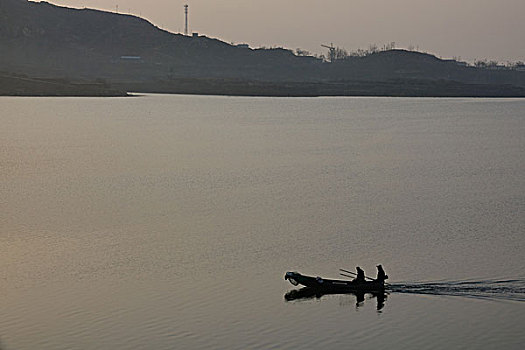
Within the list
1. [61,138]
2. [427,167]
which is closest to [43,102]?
[61,138]

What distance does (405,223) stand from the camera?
34906mm

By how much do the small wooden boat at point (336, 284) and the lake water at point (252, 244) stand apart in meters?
0.27

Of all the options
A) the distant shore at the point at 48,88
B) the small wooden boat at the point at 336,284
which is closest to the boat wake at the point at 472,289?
the small wooden boat at the point at 336,284

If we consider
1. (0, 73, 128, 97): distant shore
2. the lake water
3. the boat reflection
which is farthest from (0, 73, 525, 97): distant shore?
the boat reflection

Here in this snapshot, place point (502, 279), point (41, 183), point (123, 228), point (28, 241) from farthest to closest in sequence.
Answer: point (41, 183) → point (123, 228) → point (28, 241) → point (502, 279)

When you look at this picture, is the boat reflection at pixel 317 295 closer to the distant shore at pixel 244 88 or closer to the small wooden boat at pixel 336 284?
the small wooden boat at pixel 336 284

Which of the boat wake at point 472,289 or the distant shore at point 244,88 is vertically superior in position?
the boat wake at point 472,289

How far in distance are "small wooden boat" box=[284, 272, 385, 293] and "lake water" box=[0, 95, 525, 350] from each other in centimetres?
27

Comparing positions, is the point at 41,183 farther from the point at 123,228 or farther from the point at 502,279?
the point at 502,279

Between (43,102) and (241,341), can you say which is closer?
(241,341)

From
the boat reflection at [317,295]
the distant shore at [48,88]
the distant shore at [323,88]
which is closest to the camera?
the boat reflection at [317,295]

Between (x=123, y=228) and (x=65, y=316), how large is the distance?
1073 cm

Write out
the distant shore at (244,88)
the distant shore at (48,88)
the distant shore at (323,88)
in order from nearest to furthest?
the distant shore at (48,88) < the distant shore at (244,88) < the distant shore at (323,88)

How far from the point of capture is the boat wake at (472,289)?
24.5m
